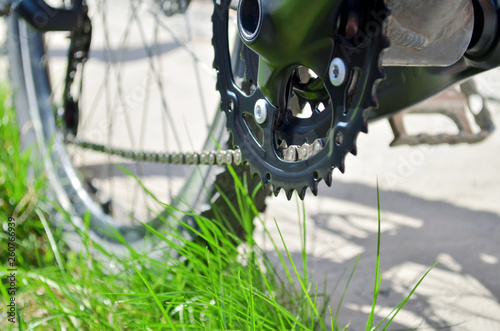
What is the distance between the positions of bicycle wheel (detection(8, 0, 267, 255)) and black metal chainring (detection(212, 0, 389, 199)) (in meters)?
0.17

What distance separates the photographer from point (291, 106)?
813 mm

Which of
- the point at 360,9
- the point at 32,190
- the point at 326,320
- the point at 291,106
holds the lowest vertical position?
the point at 326,320

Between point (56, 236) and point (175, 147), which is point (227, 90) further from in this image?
point (175, 147)

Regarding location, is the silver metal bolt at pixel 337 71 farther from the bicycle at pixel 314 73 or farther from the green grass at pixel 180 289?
the green grass at pixel 180 289

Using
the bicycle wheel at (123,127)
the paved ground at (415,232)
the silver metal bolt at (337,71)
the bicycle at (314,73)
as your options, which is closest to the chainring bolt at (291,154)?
the bicycle at (314,73)

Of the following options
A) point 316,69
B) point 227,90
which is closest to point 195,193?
point 227,90

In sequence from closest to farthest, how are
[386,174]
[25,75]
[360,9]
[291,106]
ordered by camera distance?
1. [360,9]
2. [291,106]
3. [25,75]
4. [386,174]

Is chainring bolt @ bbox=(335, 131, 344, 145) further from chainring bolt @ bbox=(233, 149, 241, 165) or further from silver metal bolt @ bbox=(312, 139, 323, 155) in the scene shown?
chainring bolt @ bbox=(233, 149, 241, 165)

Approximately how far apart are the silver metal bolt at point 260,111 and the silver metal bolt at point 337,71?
13 cm

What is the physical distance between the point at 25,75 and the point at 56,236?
58cm

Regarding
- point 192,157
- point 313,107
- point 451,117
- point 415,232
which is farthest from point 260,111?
point 415,232

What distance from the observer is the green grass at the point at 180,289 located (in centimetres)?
85

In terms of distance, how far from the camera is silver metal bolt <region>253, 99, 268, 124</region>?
77cm

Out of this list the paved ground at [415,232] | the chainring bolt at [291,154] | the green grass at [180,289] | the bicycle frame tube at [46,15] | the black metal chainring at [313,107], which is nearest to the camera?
the black metal chainring at [313,107]
